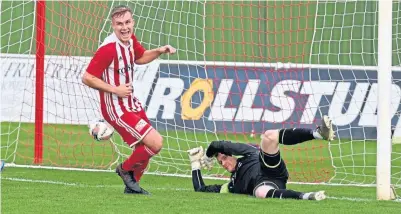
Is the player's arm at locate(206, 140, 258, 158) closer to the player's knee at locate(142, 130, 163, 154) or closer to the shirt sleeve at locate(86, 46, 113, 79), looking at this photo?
the player's knee at locate(142, 130, 163, 154)

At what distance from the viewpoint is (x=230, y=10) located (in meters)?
19.4

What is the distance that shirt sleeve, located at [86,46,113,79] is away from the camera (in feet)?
32.2

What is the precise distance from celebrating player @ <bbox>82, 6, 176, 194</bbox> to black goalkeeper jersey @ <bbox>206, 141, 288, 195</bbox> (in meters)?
0.59

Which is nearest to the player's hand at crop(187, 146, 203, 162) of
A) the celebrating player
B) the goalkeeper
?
the goalkeeper

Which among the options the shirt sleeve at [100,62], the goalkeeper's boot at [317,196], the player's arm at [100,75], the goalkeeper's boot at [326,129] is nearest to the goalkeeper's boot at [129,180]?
the player's arm at [100,75]

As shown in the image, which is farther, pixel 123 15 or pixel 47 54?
pixel 47 54

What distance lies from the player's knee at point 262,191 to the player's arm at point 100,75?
1.45m

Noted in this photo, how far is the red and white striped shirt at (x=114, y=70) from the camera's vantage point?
986 centimetres

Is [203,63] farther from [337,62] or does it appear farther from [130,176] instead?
[130,176]

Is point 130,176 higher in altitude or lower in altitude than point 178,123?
higher

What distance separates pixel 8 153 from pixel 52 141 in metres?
1.16

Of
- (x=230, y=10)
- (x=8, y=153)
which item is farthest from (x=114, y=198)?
(x=230, y=10)

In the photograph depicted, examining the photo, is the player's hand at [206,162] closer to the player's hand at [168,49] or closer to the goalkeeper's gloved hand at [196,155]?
the goalkeeper's gloved hand at [196,155]

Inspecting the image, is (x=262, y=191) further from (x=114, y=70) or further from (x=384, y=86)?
(x=114, y=70)
